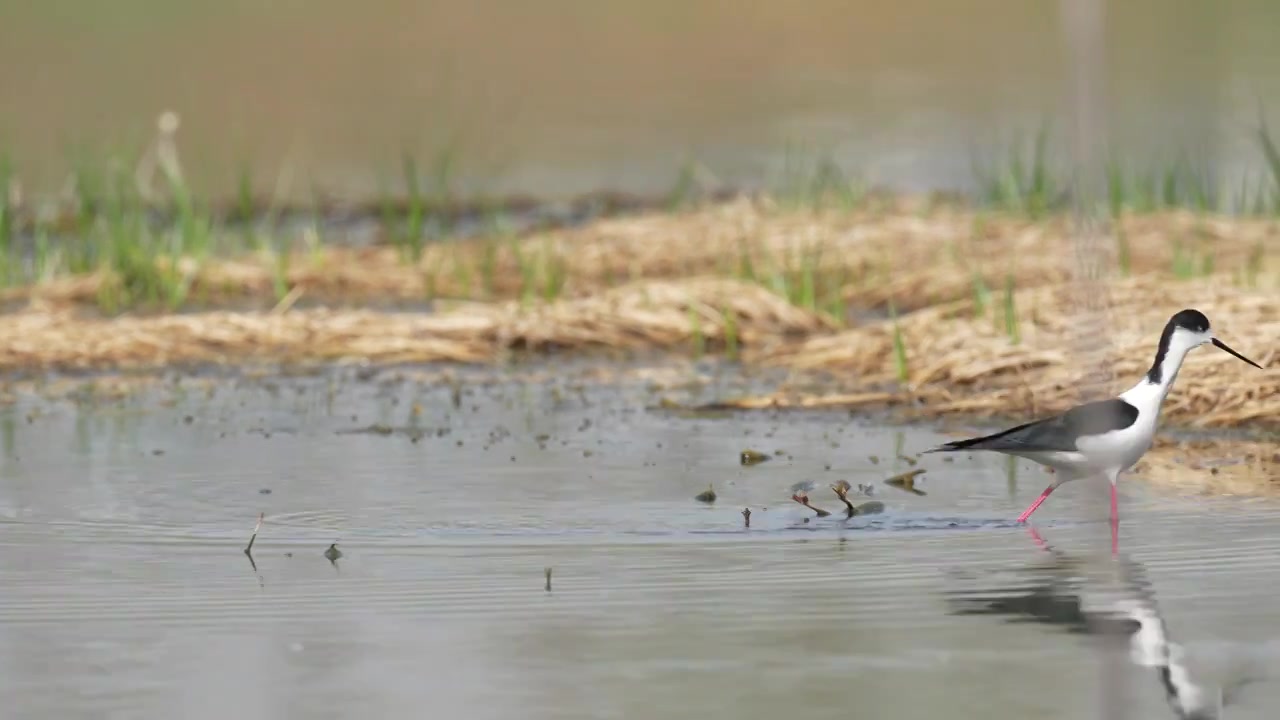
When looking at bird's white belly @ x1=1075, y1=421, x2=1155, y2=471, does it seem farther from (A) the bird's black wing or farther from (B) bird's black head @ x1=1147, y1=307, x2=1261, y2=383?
(B) bird's black head @ x1=1147, y1=307, x2=1261, y2=383

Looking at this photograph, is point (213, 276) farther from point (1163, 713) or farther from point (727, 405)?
point (1163, 713)

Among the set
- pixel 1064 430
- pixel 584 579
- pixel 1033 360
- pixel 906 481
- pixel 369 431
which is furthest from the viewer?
pixel 1033 360

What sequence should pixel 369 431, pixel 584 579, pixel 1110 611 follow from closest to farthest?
pixel 1110 611
pixel 584 579
pixel 369 431

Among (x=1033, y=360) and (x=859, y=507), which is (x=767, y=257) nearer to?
(x=1033, y=360)

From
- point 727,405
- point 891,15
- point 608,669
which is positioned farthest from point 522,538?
point 891,15

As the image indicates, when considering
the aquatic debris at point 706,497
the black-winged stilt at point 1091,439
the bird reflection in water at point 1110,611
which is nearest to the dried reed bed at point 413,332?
the aquatic debris at point 706,497

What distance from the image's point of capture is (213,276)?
701 inches

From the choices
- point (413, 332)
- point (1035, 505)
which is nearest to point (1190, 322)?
point (1035, 505)

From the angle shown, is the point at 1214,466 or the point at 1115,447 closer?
the point at 1115,447

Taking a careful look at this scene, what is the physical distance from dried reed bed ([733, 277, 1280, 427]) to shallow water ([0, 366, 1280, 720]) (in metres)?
0.79

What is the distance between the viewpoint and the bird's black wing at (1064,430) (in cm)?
918

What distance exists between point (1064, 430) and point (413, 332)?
257 inches

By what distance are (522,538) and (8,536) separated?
1804mm

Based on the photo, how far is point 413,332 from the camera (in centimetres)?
1509
